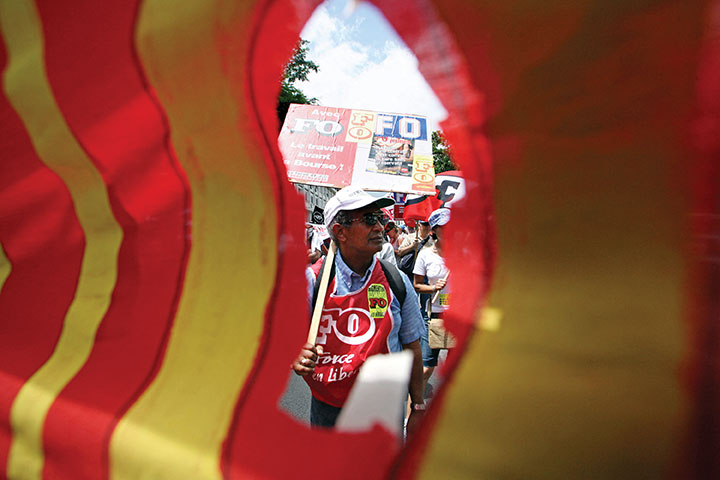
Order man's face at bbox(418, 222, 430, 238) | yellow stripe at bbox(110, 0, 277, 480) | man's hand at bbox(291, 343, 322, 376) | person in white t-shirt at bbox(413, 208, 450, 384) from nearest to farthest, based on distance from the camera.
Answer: yellow stripe at bbox(110, 0, 277, 480) → man's hand at bbox(291, 343, 322, 376) → person in white t-shirt at bbox(413, 208, 450, 384) → man's face at bbox(418, 222, 430, 238)

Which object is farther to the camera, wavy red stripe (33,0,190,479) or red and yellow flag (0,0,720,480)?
wavy red stripe (33,0,190,479)

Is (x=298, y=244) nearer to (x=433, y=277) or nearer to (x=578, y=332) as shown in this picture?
(x=578, y=332)

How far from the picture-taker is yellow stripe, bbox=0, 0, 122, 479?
2.96 feet

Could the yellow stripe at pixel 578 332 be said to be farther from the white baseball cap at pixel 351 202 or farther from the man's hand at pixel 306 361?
the white baseball cap at pixel 351 202

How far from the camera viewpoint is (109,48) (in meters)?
0.87

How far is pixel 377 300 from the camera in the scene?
1.56 meters

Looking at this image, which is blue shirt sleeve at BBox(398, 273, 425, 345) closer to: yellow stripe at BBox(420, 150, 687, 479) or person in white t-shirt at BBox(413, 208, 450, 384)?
person in white t-shirt at BBox(413, 208, 450, 384)

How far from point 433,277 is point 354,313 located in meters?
1.72

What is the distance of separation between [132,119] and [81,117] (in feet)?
0.45

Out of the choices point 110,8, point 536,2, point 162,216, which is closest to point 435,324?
point 162,216

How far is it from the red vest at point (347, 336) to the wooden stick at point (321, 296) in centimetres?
4

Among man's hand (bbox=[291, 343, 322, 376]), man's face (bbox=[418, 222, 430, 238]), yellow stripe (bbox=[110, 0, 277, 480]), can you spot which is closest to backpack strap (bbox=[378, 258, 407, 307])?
man's hand (bbox=[291, 343, 322, 376])

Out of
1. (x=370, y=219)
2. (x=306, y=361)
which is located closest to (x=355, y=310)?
(x=306, y=361)

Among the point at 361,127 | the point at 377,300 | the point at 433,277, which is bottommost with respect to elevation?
the point at 433,277
